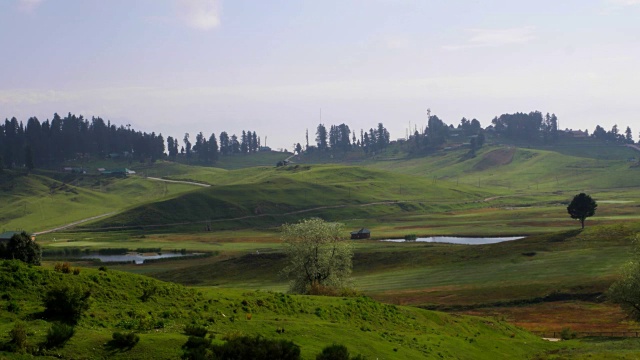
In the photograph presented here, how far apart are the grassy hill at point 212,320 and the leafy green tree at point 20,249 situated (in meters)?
9.69

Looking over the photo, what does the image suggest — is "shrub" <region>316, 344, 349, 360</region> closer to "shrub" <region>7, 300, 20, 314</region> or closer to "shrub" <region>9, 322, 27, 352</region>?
"shrub" <region>9, 322, 27, 352</region>

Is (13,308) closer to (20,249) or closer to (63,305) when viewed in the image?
(63,305)

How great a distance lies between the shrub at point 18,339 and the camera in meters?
31.9

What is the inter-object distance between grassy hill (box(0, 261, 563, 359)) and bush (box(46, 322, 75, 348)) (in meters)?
0.33

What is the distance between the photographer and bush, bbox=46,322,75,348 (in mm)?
32903

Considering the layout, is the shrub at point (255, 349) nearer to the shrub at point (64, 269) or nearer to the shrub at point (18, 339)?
the shrub at point (18, 339)

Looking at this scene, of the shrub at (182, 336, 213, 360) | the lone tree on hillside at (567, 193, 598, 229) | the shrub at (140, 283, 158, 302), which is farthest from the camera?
the lone tree on hillside at (567, 193, 598, 229)

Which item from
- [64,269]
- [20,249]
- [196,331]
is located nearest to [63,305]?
[196,331]

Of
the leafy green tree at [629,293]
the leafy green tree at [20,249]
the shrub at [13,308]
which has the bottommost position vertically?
the leafy green tree at [629,293]

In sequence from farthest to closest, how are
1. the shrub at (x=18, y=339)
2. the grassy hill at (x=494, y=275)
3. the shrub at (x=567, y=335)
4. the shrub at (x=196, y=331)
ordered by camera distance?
the grassy hill at (x=494, y=275)
the shrub at (x=567, y=335)
the shrub at (x=196, y=331)
the shrub at (x=18, y=339)

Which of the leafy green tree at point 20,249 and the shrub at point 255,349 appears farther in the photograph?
the leafy green tree at point 20,249

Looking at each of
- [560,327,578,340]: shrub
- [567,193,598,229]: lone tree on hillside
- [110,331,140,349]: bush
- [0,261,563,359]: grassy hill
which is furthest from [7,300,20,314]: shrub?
[567,193,598,229]: lone tree on hillside

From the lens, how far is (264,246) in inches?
7682

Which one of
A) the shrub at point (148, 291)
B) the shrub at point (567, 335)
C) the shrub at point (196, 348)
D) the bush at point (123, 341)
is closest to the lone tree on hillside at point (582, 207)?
the shrub at point (567, 335)
